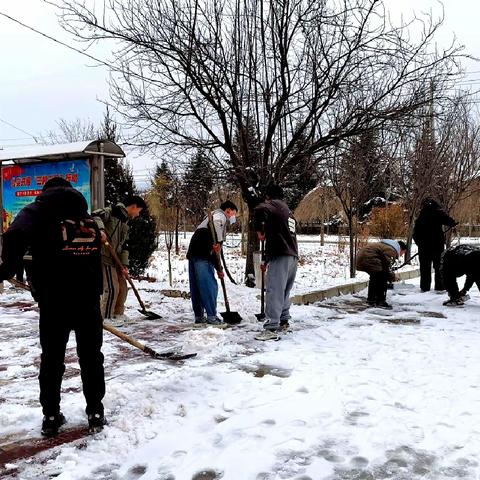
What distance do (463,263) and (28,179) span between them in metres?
7.17

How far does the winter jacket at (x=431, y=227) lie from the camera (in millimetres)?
9164

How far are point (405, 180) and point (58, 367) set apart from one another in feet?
36.5

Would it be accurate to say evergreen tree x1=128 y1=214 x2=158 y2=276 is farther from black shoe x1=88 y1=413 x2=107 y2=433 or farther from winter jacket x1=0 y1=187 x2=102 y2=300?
black shoe x1=88 y1=413 x2=107 y2=433

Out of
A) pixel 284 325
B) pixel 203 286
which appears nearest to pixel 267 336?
pixel 284 325

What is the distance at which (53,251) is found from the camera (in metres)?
3.18

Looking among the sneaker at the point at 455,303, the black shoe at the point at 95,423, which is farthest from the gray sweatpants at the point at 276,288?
the sneaker at the point at 455,303

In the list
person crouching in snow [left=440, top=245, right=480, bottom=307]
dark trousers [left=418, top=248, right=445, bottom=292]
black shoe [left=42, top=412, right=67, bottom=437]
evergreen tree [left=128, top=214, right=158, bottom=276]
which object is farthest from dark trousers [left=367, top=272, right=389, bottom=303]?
black shoe [left=42, top=412, right=67, bottom=437]

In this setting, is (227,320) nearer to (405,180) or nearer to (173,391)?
(173,391)

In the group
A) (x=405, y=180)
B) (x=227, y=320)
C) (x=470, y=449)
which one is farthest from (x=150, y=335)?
(x=405, y=180)

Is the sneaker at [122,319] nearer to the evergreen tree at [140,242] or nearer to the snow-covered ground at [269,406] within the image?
the snow-covered ground at [269,406]

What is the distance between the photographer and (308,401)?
380 cm

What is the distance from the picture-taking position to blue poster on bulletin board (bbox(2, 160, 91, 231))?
26.6 feet

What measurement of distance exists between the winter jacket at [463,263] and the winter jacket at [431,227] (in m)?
1.16

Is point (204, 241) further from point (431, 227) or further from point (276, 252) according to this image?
point (431, 227)
